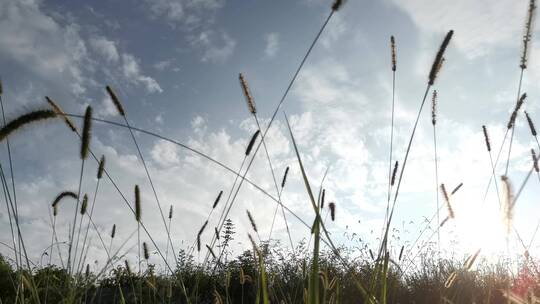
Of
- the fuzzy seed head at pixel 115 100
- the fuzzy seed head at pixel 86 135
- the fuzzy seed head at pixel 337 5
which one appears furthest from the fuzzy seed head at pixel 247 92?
the fuzzy seed head at pixel 115 100

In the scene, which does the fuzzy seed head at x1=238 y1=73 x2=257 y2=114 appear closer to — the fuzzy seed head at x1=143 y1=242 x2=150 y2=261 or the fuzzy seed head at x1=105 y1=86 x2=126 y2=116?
the fuzzy seed head at x1=105 y1=86 x2=126 y2=116

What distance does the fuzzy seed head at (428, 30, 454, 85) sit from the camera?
2.25 m

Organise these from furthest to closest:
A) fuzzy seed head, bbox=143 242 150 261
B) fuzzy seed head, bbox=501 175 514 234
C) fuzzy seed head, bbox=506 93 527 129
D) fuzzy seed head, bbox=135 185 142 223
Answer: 1. fuzzy seed head, bbox=143 242 150 261
2. fuzzy seed head, bbox=135 185 142 223
3. fuzzy seed head, bbox=506 93 527 129
4. fuzzy seed head, bbox=501 175 514 234

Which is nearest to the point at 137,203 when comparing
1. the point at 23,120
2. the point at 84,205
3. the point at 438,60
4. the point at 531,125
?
the point at 84,205

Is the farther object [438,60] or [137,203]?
[137,203]

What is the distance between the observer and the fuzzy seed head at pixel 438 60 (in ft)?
7.39

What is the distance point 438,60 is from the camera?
2.31 metres

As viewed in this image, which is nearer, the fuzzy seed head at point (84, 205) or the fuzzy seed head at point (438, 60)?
the fuzzy seed head at point (438, 60)

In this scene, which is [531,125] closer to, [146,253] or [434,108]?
[434,108]

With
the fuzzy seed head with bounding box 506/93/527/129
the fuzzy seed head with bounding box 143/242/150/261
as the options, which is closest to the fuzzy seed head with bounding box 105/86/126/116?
the fuzzy seed head with bounding box 143/242/150/261

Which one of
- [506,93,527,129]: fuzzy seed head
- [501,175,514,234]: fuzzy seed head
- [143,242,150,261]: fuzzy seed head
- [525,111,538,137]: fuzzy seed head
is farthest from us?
[143,242,150,261]: fuzzy seed head

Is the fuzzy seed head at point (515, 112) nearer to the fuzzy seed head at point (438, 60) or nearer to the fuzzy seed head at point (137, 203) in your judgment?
the fuzzy seed head at point (438, 60)

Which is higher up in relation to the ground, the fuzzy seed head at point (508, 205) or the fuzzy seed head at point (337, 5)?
the fuzzy seed head at point (337, 5)

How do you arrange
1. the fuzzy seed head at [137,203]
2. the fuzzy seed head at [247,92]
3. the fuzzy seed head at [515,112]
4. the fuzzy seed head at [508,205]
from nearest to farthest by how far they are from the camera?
1. the fuzzy seed head at [508,205]
2. the fuzzy seed head at [247,92]
3. the fuzzy seed head at [515,112]
4. the fuzzy seed head at [137,203]
